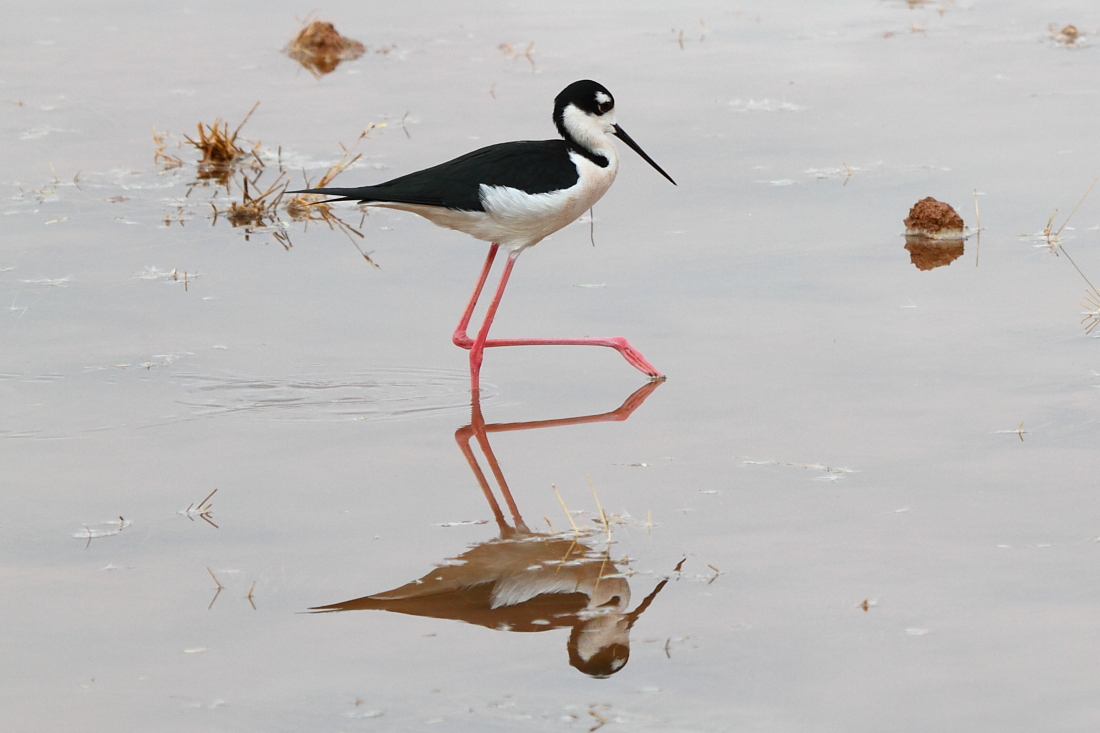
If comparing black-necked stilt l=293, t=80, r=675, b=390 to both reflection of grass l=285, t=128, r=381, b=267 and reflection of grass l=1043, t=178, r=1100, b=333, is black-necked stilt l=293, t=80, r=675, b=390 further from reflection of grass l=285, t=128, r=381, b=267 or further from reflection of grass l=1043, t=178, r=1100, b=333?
reflection of grass l=285, t=128, r=381, b=267

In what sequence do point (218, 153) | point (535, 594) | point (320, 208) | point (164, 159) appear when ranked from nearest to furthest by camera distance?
point (535, 594) < point (320, 208) < point (218, 153) < point (164, 159)

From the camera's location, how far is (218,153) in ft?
27.2

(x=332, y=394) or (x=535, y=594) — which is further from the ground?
(x=332, y=394)

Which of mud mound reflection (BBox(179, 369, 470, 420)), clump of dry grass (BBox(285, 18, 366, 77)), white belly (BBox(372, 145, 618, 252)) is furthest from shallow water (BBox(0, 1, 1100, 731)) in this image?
clump of dry grass (BBox(285, 18, 366, 77))

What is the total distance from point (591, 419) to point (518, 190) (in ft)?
3.24

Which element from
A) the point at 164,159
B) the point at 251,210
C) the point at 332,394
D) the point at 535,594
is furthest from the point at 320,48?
the point at 535,594

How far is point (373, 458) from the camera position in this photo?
15.7ft

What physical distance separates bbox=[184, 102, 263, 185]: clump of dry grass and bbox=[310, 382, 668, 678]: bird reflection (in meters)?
4.63

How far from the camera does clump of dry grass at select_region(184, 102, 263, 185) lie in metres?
8.18

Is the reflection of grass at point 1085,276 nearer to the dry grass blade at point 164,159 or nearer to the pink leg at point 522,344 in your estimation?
the pink leg at point 522,344

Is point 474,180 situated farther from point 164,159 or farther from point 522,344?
point 164,159

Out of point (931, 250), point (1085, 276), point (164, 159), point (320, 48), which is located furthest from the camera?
point (320, 48)

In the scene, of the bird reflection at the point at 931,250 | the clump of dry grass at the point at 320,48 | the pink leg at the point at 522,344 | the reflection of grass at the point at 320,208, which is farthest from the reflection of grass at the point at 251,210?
the clump of dry grass at the point at 320,48

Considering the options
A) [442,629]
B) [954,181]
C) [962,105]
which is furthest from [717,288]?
[962,105]
